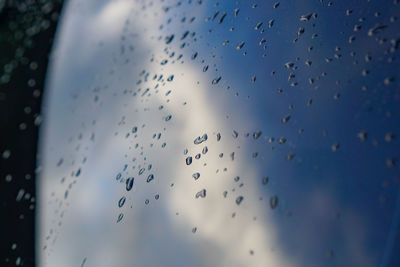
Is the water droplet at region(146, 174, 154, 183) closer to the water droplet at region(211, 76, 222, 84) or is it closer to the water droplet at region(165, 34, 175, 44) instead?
the water droplet at region(211, 76, 222, 84)

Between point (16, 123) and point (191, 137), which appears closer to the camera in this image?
point (191, 137)

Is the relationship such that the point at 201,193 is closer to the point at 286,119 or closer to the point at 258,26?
the point at 286,119

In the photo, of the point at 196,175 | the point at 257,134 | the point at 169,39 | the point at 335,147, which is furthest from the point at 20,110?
the point at 335,147

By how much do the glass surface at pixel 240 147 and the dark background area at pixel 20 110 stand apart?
0.19m

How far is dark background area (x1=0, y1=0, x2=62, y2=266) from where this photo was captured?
1.17 meters

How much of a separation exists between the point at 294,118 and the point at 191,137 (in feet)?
→ 0.76

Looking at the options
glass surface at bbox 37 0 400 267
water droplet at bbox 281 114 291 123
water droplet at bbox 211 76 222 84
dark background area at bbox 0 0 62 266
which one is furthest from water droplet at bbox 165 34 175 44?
dark background area at bbox 0 0 62 266

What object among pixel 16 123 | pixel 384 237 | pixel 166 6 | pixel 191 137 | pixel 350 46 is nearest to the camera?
pixel 384 237

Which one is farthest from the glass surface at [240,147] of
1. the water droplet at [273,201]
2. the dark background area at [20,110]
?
the dark background area at [20,110]

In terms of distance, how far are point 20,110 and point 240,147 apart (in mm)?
1183

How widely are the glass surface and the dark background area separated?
0.19 m

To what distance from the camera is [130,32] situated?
1.12m

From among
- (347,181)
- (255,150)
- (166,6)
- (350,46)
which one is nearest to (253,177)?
(255,150)

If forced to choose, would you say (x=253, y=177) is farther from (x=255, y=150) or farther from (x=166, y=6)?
(x=166, y=6)
